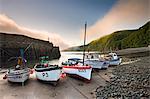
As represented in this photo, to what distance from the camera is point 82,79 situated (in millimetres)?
13578

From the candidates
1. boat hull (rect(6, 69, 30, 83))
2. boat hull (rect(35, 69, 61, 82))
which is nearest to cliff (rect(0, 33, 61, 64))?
boat hull (rect(6, 69, 30, 83))

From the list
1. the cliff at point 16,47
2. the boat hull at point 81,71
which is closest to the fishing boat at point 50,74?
the boat hull at point 81,71

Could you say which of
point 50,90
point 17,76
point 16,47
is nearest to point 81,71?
point 50,90

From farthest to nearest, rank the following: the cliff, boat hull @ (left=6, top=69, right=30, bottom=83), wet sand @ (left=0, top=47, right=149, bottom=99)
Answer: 1. the cliff
2. boat hull @ (left=6, top=69, right=30, bottom=83)
3. wet sand @ (left=0, top=47, right=149, bottom=99)

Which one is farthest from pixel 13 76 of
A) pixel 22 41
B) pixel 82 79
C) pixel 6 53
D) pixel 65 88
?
pixel 22 41

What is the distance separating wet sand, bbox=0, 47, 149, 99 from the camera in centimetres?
988

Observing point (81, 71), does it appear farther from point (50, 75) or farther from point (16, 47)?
point (16, 47)

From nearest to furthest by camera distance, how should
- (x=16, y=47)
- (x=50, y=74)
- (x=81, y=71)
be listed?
1. (x=50, y=74)
2. (x=81, y=71)
3. (x=16, y=47)

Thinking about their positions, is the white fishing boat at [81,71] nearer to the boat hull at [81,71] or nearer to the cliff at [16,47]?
the boat hull at [81,71]

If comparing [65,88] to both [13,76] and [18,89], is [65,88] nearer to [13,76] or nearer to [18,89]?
[18,89]

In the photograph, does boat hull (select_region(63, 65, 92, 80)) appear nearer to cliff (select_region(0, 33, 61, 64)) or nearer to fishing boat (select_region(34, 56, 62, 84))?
fishing boat (select_region(34, 56, 62, 84))

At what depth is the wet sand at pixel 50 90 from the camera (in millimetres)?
9875

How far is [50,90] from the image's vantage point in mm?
10945

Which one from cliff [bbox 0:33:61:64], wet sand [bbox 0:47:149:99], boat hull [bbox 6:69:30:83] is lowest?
wet sand [bbox 0:47:149:99]
